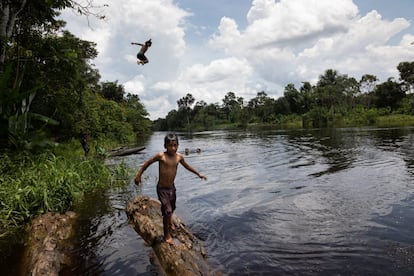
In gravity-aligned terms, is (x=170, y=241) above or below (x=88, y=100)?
below

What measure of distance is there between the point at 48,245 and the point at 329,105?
74903 mm

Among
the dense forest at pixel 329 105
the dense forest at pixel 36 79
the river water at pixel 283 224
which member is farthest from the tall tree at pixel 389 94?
the dense forest at pixel 36 79

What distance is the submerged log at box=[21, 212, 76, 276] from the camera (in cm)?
486

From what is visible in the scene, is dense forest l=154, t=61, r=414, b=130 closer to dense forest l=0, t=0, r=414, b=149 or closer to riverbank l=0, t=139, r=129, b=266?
dense forest l=0, t=0, r=414, b=149

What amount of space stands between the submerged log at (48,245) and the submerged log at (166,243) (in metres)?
1.39

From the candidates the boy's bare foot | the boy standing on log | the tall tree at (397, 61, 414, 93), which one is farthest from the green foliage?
the tall tree at (397, 61, 414, 93)

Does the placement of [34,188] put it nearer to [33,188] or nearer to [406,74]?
[33,188]

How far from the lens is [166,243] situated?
17.3 feet

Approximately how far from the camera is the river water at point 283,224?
17.5 feet

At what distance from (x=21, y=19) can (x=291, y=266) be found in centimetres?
1388

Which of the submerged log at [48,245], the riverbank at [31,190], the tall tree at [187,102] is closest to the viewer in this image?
the submerged log at [48,245]

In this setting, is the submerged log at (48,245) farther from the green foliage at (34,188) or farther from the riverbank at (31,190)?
the green foliage at (34,188)

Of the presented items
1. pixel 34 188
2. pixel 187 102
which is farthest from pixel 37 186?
pixel 187 102

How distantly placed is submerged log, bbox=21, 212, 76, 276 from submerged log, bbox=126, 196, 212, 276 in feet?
4.55
